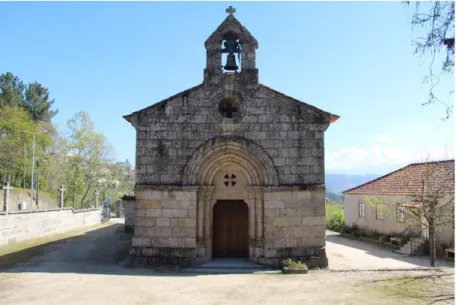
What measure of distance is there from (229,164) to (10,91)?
36.7m

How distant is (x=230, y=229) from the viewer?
42.2 ft

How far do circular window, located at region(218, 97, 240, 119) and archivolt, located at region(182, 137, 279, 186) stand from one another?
0.83 m

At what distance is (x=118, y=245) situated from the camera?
16016mm

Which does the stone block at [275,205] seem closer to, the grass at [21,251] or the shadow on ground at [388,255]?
the shadow on ground at [388,255]

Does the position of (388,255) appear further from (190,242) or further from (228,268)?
(190,242)

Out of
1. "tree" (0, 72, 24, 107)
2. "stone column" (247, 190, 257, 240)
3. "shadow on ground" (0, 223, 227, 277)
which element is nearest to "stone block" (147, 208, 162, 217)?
"shadow on ground" (0, 223, 227, 277)

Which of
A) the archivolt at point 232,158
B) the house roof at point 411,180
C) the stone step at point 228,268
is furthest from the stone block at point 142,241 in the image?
the house roof at point 411,180

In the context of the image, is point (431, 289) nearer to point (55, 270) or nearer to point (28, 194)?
point (55, 270)

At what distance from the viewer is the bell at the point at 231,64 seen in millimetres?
12539

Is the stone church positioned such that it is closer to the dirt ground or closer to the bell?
the bell

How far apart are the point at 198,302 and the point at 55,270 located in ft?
17.8

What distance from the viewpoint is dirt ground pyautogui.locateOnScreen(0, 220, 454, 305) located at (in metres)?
8.22

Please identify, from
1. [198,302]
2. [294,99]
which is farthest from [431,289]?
[294,99]

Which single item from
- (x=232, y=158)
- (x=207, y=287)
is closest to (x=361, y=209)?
(x=232, y=158)
